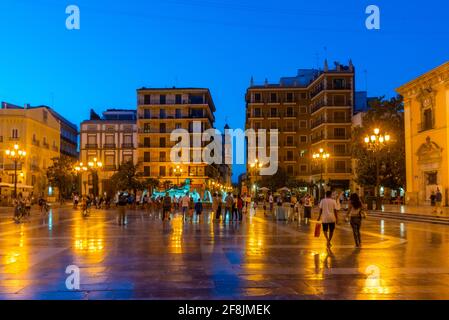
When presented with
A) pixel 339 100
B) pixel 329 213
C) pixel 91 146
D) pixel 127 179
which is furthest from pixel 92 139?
pixel 329 213

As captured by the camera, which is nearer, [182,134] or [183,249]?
[183,249]

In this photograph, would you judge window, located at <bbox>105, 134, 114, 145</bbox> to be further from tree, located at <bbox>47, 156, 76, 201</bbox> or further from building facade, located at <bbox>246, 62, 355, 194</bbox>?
building facade, located at <bbox>246, 62, 355, 194</bbox>

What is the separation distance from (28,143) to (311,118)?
4687cm

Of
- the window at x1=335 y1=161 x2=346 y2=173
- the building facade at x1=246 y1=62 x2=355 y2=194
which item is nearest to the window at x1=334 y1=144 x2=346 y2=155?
the building facade at x1=246 y1=62 x2=355 y2=194

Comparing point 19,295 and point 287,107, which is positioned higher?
point 287,107

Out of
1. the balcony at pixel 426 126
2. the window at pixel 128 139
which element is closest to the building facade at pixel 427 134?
the balcony at pixel 426 126

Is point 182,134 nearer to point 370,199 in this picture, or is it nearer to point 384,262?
point 370,199

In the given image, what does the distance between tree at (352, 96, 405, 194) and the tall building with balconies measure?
35412 millimetres

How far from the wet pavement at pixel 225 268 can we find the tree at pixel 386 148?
34945 millimetres

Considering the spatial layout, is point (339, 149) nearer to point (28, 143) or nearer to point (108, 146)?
point (108, 146)

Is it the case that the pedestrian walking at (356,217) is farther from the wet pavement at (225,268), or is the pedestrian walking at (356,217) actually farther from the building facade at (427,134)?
the building facade at (427,134)
